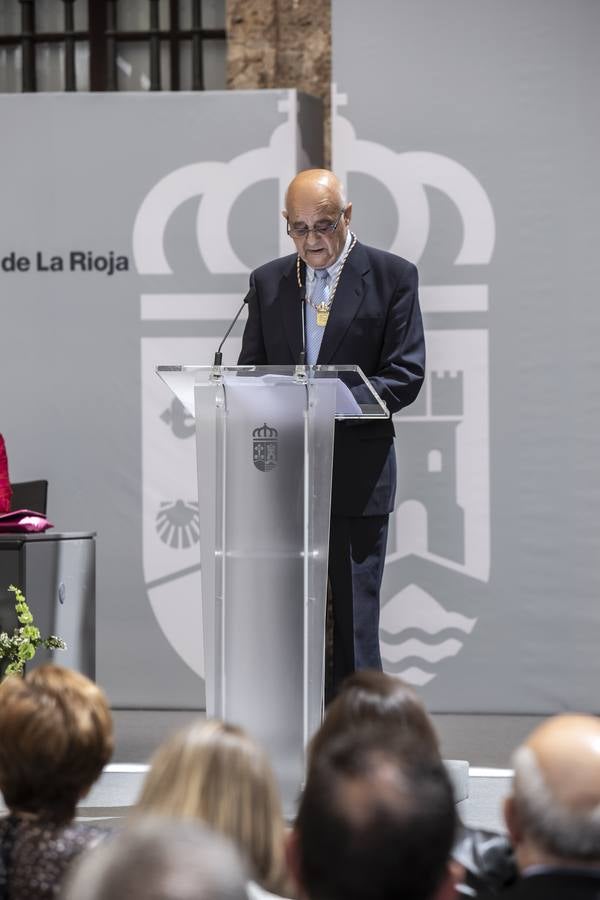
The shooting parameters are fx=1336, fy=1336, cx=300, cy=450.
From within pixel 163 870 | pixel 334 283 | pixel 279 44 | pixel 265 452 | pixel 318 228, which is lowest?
pixel 163 870

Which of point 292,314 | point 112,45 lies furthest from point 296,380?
point 112,45

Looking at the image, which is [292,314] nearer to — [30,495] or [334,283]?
[334,283]

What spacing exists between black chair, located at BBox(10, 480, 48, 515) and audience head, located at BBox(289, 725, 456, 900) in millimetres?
4047

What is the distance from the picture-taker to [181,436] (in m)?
5.75

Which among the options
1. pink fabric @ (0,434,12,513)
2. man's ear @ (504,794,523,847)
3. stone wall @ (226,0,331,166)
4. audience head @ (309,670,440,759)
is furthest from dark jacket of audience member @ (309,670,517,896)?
stone wall @ (226,0,331,166)

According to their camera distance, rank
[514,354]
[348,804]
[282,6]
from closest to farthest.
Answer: [348,804], [514,354], [282,6]

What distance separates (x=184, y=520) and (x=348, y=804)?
14.6 feet

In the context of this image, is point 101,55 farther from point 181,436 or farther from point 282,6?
point 181,436

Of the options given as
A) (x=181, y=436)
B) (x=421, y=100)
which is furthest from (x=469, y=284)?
(x=181, y=436)

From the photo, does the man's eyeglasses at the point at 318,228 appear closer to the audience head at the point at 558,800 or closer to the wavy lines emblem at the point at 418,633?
the audience head at the point at 558,800

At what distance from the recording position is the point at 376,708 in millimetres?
1992

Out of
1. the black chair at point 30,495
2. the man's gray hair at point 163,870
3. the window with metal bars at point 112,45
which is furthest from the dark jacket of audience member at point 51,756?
the window with metal bars at point 112,45

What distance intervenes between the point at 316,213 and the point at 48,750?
6.55 feet

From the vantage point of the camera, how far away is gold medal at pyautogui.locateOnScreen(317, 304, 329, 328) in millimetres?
3699
